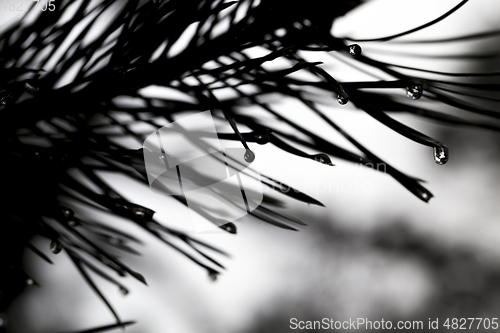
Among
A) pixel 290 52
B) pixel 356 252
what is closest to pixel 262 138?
pixel 290 52

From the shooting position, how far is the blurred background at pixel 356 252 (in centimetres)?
21

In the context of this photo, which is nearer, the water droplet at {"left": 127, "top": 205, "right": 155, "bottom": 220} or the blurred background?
the water droplet at {"left": 127, "top": 205, "right": 155, "bottom": 220}

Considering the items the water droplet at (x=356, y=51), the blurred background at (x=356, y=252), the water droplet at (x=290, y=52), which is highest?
the water droplet at (x=356, y=51)

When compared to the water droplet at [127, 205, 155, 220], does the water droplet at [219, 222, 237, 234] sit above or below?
below

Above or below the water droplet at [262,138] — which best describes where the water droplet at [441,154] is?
above

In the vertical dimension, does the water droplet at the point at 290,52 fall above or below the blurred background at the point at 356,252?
above

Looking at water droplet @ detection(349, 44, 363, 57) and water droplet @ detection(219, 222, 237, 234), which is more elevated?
water droplet @ detection(349, 44, 363, 57)

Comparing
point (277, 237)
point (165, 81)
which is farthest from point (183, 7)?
point (277, 237)

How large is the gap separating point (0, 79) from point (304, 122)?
150 millimetres

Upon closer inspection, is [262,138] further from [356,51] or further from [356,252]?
[356,252]

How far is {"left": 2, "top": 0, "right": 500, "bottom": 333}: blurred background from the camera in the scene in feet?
0.69

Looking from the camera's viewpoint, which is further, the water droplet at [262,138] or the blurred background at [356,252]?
the blurred background at [356,252]

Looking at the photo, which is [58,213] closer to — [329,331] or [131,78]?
[131,78]

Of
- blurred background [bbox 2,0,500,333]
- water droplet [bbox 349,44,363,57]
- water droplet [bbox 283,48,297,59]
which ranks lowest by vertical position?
blurred background [bbox 2,0,500,333]
